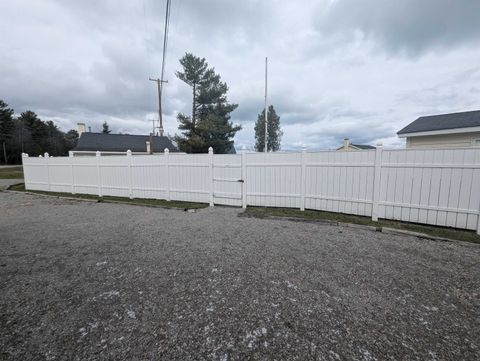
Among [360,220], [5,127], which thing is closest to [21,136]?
[5,127]

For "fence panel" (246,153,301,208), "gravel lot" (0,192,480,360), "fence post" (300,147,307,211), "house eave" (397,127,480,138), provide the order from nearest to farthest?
"gravel lot" (0,192,480,360), "fence post" (300,147,307,211), "fence panel" (246,153,301,208), "house eave" (397,127,480,138)

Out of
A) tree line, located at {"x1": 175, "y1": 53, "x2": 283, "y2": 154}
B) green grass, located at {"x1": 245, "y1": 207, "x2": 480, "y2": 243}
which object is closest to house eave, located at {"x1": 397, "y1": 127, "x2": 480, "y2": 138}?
green grass, located at {"x1": 245, "y1": 207, "x2": 480, "y2": 243}

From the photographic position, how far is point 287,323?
2.10 metres

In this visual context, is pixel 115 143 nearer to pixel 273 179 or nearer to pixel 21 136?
pixel 273 179

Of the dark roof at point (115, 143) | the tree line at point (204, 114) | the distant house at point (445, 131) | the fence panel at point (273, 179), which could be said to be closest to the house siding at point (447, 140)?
the distant house at point (445, 131)

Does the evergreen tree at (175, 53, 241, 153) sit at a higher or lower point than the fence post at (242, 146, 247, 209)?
higher

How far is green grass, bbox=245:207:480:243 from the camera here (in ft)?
14.1

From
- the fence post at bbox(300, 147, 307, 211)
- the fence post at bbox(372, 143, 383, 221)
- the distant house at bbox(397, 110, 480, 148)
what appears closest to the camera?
the fence post at bbox(372, 143, 383, 221)

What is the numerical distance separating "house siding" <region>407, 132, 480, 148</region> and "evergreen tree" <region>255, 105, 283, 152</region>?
92.5 feet

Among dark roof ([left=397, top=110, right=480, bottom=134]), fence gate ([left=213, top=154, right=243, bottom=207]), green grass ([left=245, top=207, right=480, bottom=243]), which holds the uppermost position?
dark roof ([left=397, top=110, right=480, bottom=134])

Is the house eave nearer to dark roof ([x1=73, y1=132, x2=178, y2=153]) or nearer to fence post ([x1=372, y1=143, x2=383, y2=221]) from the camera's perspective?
fence post ([x1=372, y1=143, x2=383, y2=221])

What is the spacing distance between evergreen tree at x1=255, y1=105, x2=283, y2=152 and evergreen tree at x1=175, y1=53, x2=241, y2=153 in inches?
590

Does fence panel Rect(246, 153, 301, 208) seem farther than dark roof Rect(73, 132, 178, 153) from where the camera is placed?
No

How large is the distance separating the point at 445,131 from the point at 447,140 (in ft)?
1.91
